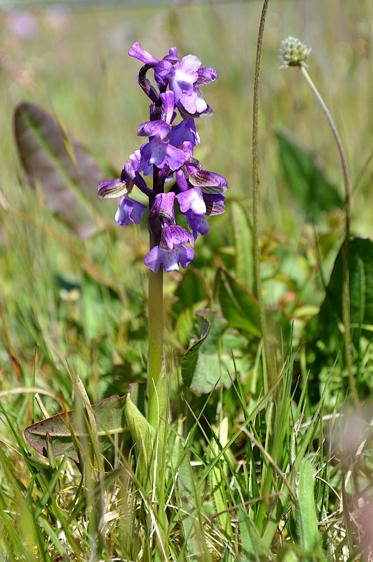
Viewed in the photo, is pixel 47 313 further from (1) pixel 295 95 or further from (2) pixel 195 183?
(1) pixel 295 95

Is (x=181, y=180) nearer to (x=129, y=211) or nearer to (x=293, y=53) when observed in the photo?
(x=129, y=211)

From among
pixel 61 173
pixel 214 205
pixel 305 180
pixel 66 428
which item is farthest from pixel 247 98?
pixel 66 428

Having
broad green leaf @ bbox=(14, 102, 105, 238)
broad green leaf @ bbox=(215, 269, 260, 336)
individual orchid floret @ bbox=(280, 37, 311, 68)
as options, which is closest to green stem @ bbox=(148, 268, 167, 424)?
broad green leaf @ bbox=(215, 269, 260, 336)

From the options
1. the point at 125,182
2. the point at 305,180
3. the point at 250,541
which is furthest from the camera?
the point at 305,180

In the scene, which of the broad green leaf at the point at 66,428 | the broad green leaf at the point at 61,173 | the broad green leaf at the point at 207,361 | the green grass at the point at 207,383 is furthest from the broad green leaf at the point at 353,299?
the broad green leaf at the point at 61,173

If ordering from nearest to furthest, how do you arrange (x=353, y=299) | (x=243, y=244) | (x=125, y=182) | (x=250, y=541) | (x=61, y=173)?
(x=250, y=541), (x=125, y=182), (x=353, y=299), (x=243, y=244), (x=61, y=173)

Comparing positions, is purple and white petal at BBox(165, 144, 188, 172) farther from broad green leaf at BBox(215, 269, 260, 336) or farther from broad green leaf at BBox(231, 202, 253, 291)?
broad green leaf at BBox(231, 202, 253, 291)
